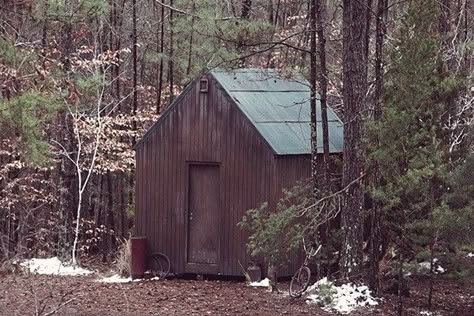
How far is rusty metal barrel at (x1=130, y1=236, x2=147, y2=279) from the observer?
569 inches

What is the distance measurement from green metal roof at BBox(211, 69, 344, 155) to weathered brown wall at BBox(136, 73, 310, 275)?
0.57 ft

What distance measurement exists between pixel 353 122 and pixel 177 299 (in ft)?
12.0

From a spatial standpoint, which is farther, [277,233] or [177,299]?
[177,299]

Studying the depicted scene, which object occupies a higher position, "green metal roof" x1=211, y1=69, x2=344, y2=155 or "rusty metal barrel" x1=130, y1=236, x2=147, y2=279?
"green metal roof" x1=211, y1=69, x2=344, y2=155

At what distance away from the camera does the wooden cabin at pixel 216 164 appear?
13.9 metres

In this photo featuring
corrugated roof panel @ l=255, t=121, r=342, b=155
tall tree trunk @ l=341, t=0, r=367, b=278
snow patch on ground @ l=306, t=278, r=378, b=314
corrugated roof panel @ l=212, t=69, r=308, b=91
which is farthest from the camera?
corrugated roof panel @ l=212, t=69, r=308, b=91

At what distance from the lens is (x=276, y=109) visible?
1476cm

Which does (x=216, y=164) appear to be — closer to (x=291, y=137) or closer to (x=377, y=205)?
(x=291, y=137)

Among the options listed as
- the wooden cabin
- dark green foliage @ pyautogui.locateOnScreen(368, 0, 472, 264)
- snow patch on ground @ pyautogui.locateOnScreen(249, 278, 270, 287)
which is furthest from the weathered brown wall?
dark green foliage @ pyautogui.locateOnScreen(368, 0, 472, 264)

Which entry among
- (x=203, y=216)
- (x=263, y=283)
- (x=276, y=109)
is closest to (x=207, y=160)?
(x=203, y=216)

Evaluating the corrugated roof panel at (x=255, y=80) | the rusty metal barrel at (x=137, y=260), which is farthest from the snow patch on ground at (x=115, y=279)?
the corrugated roof panel at (x=255, y=80)

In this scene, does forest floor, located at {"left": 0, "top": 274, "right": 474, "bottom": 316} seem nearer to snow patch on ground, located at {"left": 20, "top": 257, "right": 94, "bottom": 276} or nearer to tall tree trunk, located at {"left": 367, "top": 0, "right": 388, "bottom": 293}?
tall tree trunk, located at {"left": 367, "top": 0, "right": 388, "bottom": 293}

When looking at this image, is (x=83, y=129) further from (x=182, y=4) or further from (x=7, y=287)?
(x=7, y=287)

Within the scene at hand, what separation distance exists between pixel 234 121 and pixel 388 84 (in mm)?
3561
